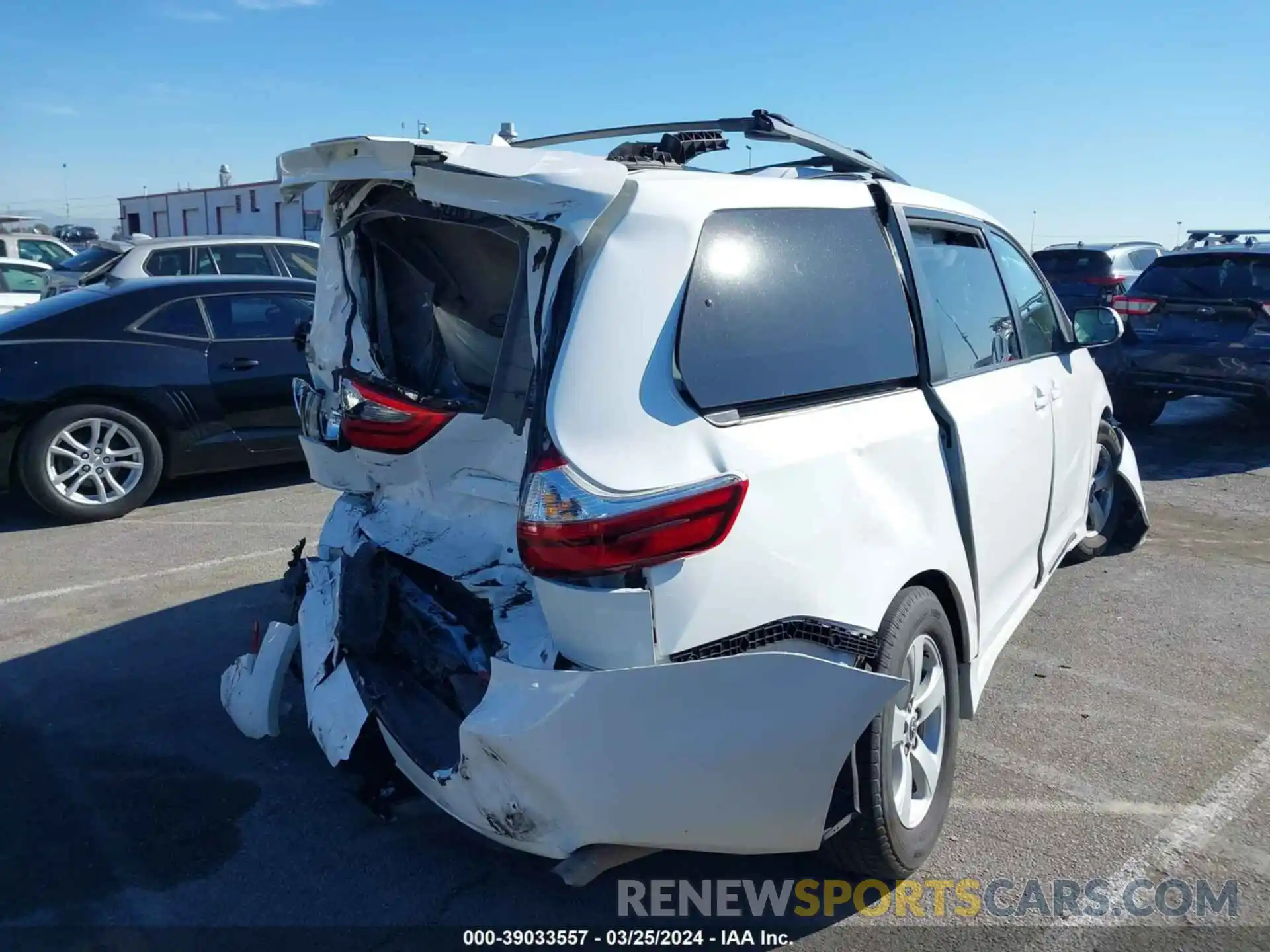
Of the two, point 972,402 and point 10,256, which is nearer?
point 972,402

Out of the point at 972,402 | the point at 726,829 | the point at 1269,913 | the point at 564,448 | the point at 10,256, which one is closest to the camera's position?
the point at 564,448

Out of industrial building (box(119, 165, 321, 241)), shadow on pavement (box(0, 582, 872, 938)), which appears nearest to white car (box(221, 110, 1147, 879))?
shadow on pavement (box(0, 582, 872, 938))

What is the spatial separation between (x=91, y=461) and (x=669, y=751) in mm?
5743

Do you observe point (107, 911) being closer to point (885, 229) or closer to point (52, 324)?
point (885, 229)

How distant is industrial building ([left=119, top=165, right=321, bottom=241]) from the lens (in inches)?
1096

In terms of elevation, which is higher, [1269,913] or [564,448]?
[564,448]

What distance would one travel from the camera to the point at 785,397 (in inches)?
103

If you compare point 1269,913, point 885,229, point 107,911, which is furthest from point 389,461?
point 1269,913

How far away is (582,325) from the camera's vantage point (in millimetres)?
2373

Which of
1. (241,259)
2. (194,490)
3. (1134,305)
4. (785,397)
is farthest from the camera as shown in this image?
(241,259)

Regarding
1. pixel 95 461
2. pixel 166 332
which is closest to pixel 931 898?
pixel 95 461

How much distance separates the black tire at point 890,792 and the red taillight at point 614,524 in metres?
0.66

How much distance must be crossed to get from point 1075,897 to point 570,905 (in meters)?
1.38

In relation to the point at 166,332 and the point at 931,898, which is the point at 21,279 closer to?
the point at 166,332
